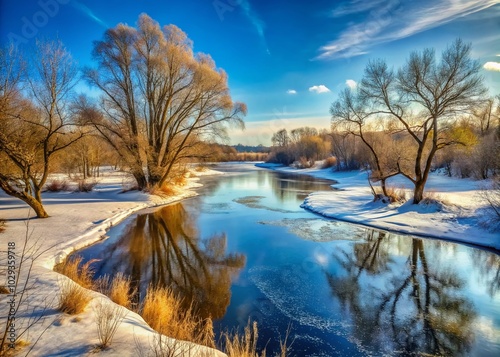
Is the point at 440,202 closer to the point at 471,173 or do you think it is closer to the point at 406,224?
the point at 406,224

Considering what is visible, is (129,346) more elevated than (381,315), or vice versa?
(129,346)

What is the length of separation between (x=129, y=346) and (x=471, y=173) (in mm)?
33901

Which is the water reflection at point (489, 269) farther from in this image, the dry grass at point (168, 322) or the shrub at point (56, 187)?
the shrub at point (56, 187)

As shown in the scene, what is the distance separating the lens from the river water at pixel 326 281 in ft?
16.0

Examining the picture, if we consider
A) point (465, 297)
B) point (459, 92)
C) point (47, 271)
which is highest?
point (459, 92)

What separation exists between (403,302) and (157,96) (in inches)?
846

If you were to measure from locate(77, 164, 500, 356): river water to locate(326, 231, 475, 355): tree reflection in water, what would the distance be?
0.08 feet

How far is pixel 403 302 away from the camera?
605 centimetres

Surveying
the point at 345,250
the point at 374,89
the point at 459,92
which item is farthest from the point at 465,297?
the point at 374,89

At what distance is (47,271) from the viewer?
6242 millimetres

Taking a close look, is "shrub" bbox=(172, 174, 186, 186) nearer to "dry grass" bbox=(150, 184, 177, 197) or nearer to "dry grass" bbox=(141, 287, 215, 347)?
"dry grass" bbox=(150, 184, 177, 197)

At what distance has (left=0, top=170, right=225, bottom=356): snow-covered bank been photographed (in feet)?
11.3

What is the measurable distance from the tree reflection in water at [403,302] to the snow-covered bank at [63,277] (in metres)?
3.31

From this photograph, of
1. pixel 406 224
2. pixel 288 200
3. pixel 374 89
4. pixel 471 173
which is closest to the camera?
pixel 406 224
